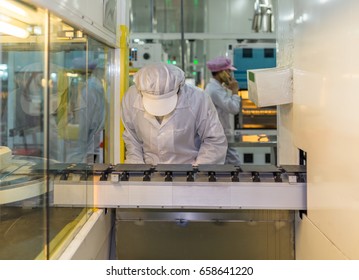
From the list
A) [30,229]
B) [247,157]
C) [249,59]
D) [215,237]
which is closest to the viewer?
[30,229]

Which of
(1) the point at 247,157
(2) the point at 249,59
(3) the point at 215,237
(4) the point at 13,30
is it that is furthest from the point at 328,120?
(1) the point at 247,157

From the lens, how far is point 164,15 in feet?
18.8

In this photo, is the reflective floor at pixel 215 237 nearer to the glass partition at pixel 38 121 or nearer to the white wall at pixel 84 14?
the glass partition at pixel 38 121

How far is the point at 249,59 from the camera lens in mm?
3768

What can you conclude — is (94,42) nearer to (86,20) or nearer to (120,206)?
(86,20)

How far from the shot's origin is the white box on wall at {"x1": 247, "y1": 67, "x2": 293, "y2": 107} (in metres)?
1.57

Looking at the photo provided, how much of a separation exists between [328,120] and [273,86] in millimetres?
555

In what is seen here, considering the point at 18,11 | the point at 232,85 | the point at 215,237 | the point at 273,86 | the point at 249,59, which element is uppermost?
the point at 249,59

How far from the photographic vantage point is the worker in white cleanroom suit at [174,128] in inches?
74.8

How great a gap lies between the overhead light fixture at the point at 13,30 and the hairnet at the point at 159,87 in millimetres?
607

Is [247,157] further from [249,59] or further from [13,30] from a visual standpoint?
[13,30]

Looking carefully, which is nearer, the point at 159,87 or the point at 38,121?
the point at 38,121

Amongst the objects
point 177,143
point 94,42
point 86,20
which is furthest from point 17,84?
point 177,143
